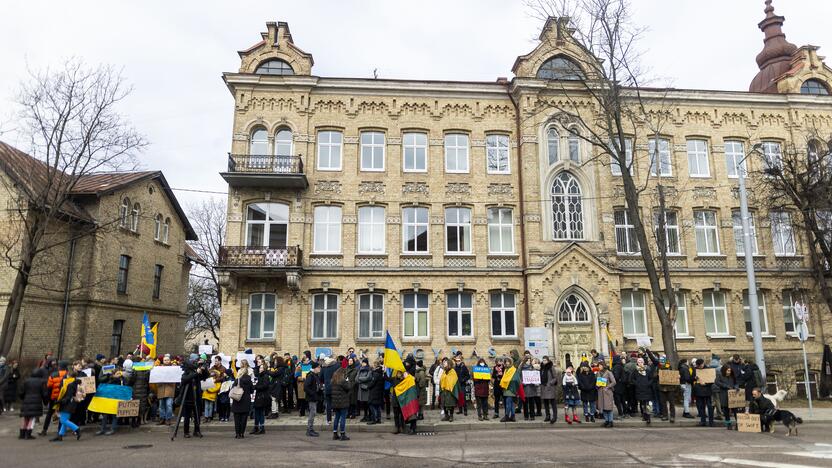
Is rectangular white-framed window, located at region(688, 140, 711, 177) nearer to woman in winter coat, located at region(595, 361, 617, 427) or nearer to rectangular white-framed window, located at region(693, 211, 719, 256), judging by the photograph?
rectangular white-framed window, located at region(693, 211, 719, 256)

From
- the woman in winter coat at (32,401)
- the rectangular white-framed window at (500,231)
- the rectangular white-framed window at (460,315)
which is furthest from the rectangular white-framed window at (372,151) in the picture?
the woman in winter coat at (32,401)

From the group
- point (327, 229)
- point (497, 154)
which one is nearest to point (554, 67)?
point (497, 154)

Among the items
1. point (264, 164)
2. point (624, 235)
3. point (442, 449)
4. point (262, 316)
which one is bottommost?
point (442, 449)

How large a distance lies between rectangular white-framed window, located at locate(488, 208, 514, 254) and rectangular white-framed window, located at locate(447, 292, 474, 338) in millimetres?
2306

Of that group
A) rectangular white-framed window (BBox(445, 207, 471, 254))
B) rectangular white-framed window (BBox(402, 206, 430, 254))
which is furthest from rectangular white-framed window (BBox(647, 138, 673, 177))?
rectangular white-framed window (BBox(402, 206, 430, 254))

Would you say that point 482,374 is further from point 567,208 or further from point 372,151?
point 372,151

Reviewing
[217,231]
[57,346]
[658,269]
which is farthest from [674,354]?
[217,231]

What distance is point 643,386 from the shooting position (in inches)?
556

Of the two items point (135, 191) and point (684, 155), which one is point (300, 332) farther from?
point (684, 155)

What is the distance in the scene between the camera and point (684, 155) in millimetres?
24141

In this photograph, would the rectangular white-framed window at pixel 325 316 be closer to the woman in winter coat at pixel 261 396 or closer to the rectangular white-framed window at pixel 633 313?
the woman in winter coat at pixel 261 396

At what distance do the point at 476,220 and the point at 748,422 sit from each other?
12.4m

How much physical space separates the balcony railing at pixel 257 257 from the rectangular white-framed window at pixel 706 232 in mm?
17503

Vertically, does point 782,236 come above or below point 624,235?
above
